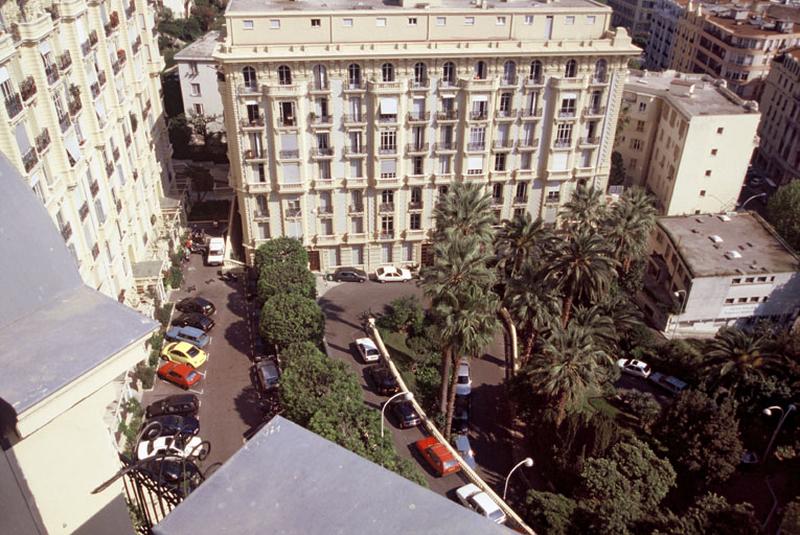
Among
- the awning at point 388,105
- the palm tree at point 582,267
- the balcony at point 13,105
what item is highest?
the balcony at point 13,105

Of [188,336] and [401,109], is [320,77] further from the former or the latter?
[188,336]

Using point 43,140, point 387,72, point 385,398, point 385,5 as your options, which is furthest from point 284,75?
point 385,398

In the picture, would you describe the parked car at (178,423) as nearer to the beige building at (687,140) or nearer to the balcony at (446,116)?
the balcony at (446,116)

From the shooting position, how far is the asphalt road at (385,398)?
51.4m

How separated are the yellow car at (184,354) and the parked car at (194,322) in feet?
12.4

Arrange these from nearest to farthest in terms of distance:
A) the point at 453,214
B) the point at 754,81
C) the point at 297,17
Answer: the point at 453,214, the point at 297,17, the point at 754,81

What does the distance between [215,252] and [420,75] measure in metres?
30.2

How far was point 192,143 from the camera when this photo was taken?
9900cm

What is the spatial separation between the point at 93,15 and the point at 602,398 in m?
54.4

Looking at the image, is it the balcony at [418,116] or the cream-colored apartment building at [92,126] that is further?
the balcony at [418,116]

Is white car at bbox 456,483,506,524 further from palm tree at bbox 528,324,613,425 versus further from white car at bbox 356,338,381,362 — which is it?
white car at bbox 356,338,381,362

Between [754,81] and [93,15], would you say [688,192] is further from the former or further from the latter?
[93,15]

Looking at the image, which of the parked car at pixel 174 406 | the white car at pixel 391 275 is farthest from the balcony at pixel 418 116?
the parked car at pixel 174 406

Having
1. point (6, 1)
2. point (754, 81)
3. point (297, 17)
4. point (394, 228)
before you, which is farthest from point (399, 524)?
point (754, 81)
